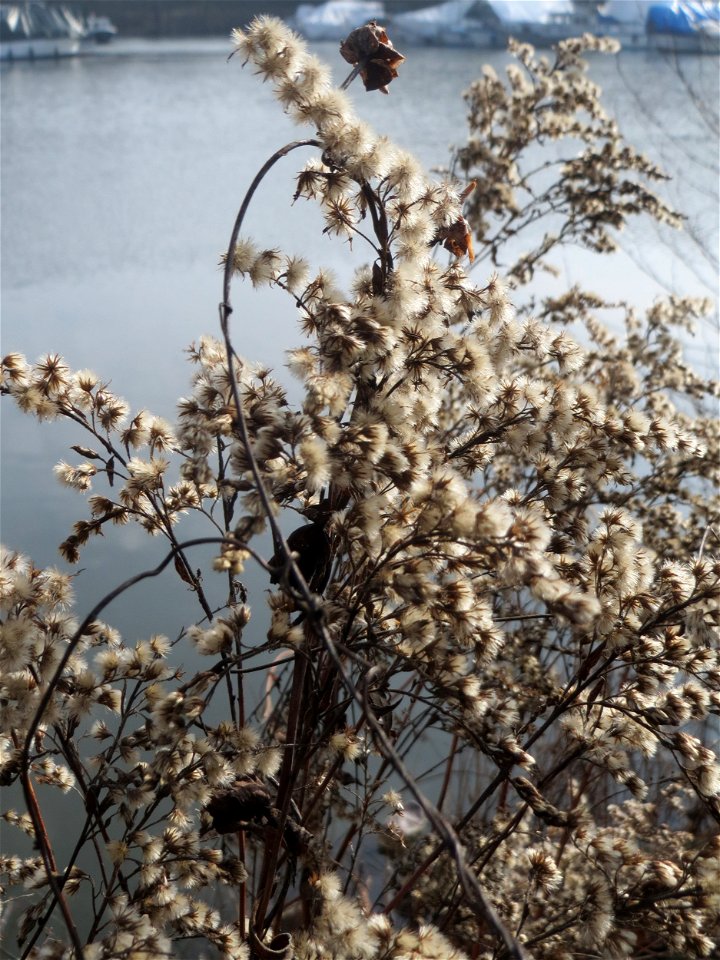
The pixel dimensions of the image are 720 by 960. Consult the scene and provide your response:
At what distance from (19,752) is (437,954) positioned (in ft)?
1.09

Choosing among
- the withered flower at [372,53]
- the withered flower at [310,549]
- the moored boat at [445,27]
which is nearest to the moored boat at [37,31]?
the moored boat at [445,27]

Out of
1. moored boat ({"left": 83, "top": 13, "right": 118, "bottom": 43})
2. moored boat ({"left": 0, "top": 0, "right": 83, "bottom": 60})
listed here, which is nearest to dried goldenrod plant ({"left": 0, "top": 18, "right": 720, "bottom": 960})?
moored boat ({"left": 0, "top": 0, "right": 83, "bottom": 60})

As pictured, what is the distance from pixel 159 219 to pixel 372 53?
103 inches

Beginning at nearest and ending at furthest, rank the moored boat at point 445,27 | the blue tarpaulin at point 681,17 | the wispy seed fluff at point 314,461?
the wispy seed fluff at point 314,461 → the blue tarpaulin at point 681,17 → the moored boat at point 445,27

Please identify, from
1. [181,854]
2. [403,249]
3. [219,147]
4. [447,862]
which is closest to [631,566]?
[403,249]

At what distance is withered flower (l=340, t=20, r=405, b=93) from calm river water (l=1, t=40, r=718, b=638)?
1.42 metres

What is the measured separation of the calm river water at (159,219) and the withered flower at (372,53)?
1.42 m

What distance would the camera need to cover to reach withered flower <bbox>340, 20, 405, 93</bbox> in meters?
0.67

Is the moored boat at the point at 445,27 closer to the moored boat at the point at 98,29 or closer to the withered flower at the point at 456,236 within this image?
the moored boat at the point at 98,29

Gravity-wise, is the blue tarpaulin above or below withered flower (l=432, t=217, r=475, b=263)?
above

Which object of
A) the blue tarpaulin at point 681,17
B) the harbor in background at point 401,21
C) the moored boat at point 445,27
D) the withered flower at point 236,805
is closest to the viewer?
the withered flower at point 236,805

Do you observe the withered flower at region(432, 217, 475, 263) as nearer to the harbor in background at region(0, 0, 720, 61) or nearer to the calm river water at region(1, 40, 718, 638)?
the calm river water at region(1, 40, 718, 638)

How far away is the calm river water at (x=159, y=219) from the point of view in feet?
7.26

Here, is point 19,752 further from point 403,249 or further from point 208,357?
point 403,249
